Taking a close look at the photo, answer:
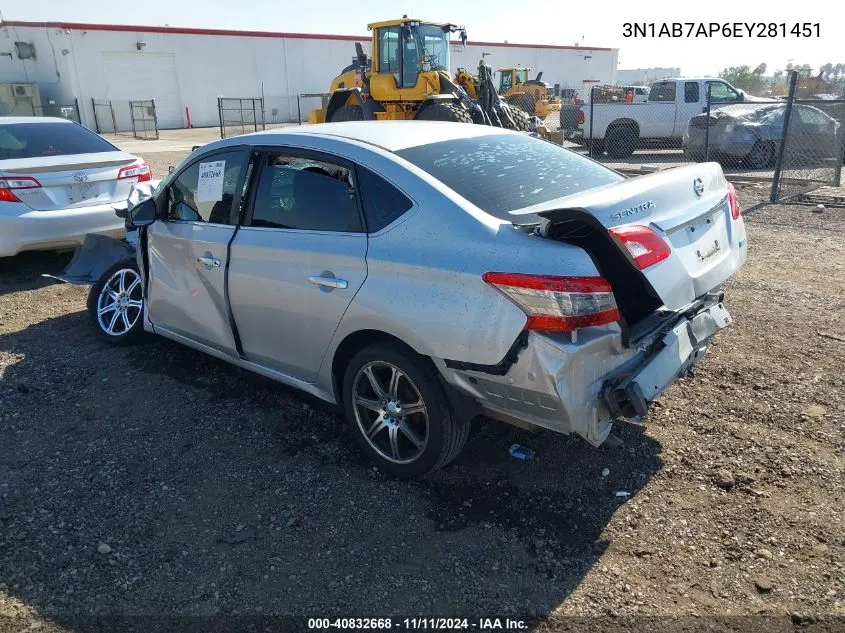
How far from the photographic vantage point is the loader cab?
1508cm

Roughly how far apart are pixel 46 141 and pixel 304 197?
5118mm

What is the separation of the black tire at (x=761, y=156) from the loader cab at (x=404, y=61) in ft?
23.0

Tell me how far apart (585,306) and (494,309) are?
14.8 inches

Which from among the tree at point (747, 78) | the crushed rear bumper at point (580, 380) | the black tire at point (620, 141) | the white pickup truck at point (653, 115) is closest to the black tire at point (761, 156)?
the white pickup truck at point (653, 115)

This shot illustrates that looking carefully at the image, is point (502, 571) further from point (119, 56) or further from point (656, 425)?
point (119, 56)

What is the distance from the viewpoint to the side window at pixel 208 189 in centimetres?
403

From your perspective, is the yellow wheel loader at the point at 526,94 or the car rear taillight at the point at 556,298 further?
the yellow wheel loader at the point at 526,94

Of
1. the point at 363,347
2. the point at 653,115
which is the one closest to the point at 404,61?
the point at 653,115

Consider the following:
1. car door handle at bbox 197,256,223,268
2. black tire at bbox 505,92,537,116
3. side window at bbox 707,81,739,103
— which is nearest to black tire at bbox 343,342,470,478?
car door handle at bbox 197,256,223,268

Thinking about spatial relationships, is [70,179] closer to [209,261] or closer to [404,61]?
[209,261]

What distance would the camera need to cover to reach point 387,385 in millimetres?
3404

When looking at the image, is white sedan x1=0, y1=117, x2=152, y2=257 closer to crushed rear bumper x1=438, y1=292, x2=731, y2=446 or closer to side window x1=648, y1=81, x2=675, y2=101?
crushed rear bumper x1=438, y1=292, x2=731, y2=446

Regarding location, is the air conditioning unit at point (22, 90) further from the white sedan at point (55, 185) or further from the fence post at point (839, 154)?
the fence post at point (839, 154)

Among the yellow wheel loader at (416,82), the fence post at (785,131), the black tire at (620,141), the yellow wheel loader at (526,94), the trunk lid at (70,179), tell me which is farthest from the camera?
the yellow wheel loader at (526,94)
